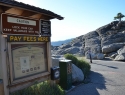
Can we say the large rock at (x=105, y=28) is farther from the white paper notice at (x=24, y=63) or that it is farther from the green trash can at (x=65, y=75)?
the white paper notice at (x=24, y=63)

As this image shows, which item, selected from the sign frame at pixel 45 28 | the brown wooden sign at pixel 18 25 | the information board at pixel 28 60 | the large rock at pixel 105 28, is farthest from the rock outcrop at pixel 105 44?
the brown wooden sign at pixel 18 25

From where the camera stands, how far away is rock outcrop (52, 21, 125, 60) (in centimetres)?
2386

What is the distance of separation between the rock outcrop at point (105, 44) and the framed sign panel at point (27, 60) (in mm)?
16692

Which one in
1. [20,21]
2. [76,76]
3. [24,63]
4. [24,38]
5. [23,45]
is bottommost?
[76,76]

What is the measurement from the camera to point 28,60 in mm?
5613

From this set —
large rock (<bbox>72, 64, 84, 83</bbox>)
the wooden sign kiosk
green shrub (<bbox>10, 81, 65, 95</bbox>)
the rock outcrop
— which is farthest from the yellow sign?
the rock outcrop

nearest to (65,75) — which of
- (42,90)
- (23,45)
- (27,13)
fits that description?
(42,90)

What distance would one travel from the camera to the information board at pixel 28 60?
17.0ft

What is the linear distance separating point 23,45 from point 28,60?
0.57 metres

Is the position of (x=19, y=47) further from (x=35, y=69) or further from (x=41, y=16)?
(x=41, y=16)

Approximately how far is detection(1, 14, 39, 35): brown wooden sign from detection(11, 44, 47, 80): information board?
0.50 meters

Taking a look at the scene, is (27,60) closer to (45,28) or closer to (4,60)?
(4,60)

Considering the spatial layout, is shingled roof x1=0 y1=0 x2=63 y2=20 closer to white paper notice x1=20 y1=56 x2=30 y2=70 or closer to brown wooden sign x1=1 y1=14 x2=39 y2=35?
brown wooden sign x1=1 y1=14 x2=39 y2=35

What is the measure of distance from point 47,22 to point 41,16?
32 centimetres
